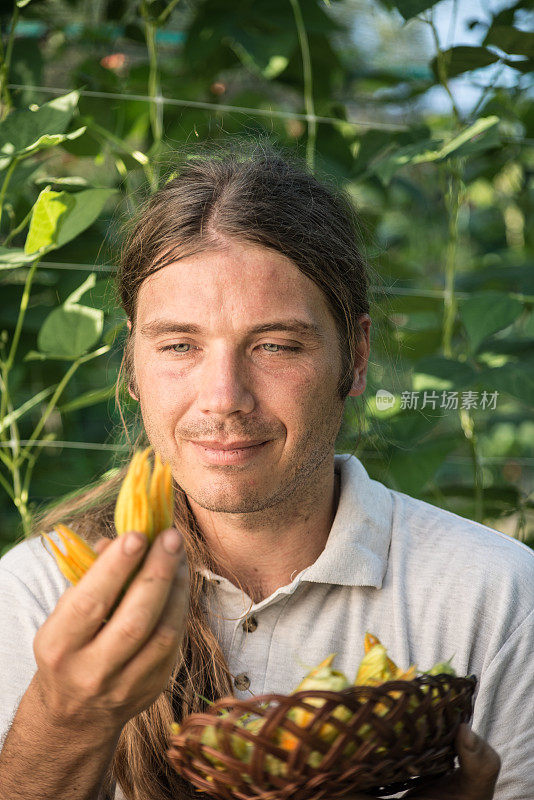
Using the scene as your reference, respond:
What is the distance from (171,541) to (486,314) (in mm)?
990

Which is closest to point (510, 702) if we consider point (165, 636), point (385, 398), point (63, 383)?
point (165, 636)

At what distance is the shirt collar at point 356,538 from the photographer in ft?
3.64

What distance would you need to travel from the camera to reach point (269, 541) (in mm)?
1161

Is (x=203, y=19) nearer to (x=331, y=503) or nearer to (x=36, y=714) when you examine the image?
(x=331, y=503)

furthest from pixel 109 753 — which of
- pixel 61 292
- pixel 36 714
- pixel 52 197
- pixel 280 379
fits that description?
pixel 61 292

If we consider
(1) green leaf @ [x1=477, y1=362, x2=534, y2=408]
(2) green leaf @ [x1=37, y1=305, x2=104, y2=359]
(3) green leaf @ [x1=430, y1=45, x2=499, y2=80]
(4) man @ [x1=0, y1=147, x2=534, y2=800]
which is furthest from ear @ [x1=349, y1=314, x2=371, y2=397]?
(3) green leaf @ [x1=430, y1=45, x2=499, y2=80]

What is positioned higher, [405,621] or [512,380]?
[512,380]

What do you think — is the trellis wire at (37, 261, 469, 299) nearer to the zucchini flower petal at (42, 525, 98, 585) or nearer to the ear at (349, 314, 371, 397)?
the ear at (349, 314, 371, 397)

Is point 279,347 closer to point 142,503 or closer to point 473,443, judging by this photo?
point 142,503

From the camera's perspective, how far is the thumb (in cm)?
78

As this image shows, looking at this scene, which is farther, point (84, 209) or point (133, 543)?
point (84, 209)

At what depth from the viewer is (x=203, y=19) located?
180cm

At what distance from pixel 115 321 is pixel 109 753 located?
87 centimetres

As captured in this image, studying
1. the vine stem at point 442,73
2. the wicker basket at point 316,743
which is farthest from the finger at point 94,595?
the vine stem at point 442,73
